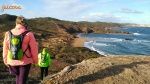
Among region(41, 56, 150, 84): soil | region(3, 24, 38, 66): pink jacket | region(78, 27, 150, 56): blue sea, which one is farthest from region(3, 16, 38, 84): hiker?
region(78, 27, 150, 56): blue sea

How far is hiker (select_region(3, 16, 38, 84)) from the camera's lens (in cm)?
607

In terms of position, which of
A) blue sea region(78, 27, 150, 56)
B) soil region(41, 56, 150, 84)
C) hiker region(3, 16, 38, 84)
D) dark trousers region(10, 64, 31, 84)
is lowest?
blue sea region(78, 27, 150, 56)

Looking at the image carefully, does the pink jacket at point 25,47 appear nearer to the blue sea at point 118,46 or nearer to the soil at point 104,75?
the soil at point 104,75

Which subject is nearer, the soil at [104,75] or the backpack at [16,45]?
the backpack at [16,45]

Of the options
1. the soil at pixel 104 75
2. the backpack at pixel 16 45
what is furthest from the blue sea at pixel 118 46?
the backpack at pixel 16 45

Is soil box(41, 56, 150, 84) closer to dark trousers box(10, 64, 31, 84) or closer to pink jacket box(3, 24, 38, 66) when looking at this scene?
dark trousers box(10, 64, 31, 84)

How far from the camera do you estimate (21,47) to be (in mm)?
6102

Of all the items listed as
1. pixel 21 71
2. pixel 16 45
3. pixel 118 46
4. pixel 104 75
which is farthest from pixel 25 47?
pixel 118 46

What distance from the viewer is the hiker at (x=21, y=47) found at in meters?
6.07

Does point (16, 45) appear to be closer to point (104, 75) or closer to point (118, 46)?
point (104, 75)

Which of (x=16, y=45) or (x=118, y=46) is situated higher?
(x=16, y=45)

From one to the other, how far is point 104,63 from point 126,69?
3.43ft

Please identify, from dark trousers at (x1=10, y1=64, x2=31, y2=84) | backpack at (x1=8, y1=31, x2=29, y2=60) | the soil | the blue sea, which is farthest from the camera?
the blue sea

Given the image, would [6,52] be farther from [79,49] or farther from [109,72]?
[79,49]
